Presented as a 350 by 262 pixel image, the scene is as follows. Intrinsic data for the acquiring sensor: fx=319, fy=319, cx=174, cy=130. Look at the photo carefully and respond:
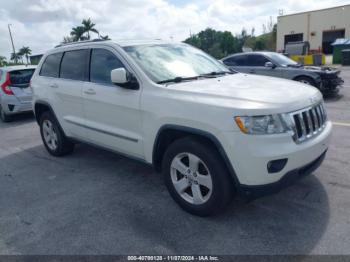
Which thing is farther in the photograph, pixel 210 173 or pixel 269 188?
pixel 210 173

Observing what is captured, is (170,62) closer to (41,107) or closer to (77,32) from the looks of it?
(41,107)

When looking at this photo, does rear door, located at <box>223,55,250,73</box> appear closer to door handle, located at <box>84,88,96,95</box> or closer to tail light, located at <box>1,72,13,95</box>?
Answer: tail light, located at <box>1,72,13,95</box>

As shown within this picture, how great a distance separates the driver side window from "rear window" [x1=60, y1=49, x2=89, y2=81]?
0.57ft

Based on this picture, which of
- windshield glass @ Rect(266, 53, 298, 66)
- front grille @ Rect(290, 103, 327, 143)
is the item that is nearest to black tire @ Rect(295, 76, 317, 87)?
windshield glass @ Rect(266, 53, 298, 66)

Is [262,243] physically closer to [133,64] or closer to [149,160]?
[149,160]

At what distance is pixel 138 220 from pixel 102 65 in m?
2.10

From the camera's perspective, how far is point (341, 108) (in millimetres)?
8031

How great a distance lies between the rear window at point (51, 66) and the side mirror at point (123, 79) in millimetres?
2042

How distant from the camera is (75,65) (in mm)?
4727

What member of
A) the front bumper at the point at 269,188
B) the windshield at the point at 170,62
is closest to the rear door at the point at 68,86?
the windshield at the point at 170,62

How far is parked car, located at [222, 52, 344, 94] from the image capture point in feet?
30.8

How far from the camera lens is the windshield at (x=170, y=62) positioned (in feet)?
12.1

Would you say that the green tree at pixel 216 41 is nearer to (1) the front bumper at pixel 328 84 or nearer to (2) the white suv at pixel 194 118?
(1) the front bumper at pixel 328 84

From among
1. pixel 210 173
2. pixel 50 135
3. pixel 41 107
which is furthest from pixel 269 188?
pixel 41 107
